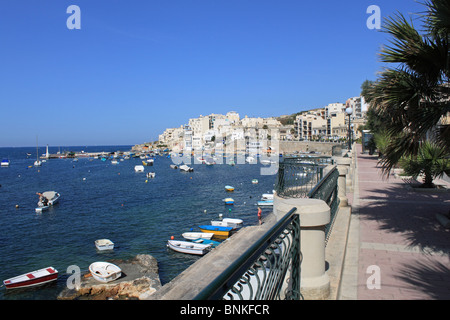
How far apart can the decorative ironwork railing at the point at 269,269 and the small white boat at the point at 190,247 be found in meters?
18.6

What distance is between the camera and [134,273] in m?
18.3

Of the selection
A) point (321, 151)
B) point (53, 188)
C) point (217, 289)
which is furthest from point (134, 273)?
point (321, 151)

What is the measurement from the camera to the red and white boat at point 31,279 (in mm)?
17062

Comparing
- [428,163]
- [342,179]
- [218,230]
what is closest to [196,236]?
[218,230]

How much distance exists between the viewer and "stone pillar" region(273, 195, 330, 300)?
332 cm

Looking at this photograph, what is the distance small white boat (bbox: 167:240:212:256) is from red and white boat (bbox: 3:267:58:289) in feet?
23.4

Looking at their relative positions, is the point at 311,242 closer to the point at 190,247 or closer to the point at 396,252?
the point at 396,252

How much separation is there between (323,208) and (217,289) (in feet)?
6.62

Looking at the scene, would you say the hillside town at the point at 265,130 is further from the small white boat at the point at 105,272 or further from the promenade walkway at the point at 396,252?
the promenade walkway at the point at 396,252

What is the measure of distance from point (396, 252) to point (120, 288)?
14.5 metres

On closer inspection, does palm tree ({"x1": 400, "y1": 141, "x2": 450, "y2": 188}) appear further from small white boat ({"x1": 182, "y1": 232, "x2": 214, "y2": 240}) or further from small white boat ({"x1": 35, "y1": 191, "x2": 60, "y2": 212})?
small white boat ({"x1": 35, "y1": 191, "x2": 60, "y2": 212})

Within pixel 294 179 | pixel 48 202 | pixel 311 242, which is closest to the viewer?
pixel 311 242

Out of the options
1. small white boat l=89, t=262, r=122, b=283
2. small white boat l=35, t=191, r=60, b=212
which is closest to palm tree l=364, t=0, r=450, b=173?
small white boat l=89, t=262, r=122, b=283

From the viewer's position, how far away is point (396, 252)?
21.3 feet
